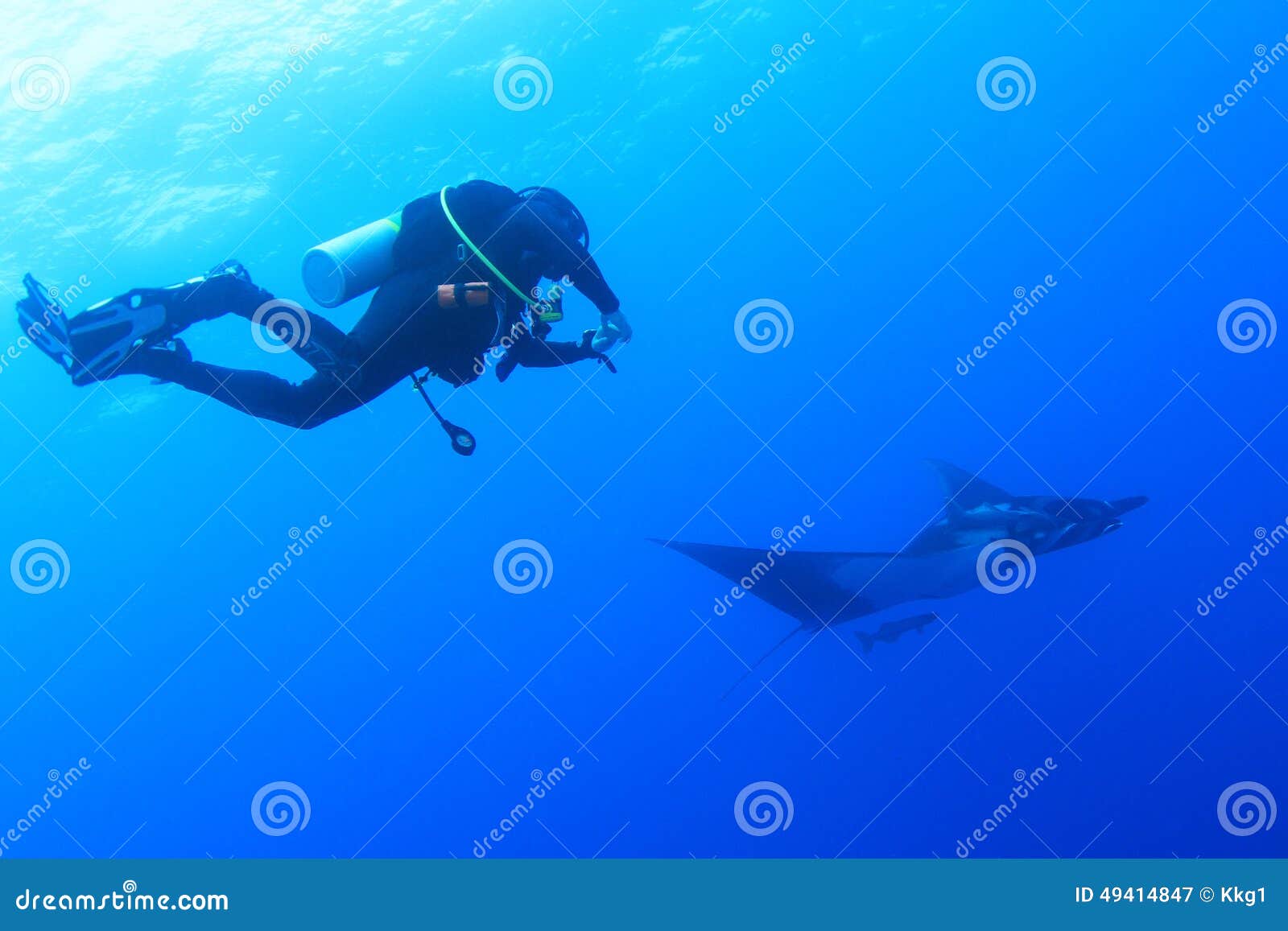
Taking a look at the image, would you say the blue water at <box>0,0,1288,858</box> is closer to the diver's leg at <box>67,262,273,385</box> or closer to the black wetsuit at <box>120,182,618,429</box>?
the black wetsuit at <box>120,182,618,429</box>

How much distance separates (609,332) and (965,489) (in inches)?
234

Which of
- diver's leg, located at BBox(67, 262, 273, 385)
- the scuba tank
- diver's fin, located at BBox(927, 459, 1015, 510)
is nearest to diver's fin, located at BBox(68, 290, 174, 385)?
diver's leg, located at BBox(67, 262, 273, 385)

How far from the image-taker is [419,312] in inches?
189

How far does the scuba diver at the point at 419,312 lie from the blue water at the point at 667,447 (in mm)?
9099

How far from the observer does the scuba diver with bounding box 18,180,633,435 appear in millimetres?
4434

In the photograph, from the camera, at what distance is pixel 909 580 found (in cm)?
988

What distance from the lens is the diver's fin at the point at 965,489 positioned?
8.98 metres

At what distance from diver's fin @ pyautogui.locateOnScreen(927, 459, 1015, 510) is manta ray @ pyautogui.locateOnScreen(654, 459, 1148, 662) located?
14 millimetres

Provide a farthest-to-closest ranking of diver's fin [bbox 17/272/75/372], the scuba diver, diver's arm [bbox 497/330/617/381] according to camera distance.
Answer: diver's arm [bbox 497/330/617/381] < the scuba diver < diver's fin [bbox 17/272/75/372]

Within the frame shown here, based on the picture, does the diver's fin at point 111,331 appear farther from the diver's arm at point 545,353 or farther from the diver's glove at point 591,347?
the diver's glove at point 591,347

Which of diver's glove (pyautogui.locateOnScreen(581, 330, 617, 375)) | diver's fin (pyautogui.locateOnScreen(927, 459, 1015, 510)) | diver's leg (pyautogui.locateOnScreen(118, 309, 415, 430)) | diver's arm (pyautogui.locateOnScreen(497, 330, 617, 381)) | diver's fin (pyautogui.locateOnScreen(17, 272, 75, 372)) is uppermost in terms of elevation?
diver's fin (pyautogui.locateOnScreen(927, 459, 1015, 510))

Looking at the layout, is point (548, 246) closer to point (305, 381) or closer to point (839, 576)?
point (305, 381)

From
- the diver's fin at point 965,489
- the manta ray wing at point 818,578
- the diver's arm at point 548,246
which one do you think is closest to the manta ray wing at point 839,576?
the manta ray wing at point 818,578

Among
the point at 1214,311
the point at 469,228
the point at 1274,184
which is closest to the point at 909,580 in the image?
the point at 469,228
